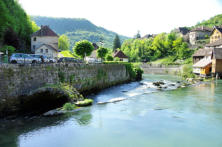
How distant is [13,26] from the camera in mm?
48250

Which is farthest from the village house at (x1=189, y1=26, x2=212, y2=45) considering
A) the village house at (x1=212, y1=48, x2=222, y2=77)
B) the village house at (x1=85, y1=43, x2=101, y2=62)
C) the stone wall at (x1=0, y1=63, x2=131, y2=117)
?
the stone wall at (x1=0, y1=63, x2=131, y2=117)

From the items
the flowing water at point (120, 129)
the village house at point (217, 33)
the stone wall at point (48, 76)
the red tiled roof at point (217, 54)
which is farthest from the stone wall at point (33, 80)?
the village house at point (217, 33)

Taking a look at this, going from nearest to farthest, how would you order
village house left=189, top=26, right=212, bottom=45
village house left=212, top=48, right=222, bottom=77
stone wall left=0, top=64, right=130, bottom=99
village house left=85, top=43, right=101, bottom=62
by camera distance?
stone wall left=0, top=64, right=130, bottom=99
village house left=85, top=43, right=101, bottom=62
village house left=212, top=48, right=222, bottom=77
village house left=189, top=26, right=212, bottom=45

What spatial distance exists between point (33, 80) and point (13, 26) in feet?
117

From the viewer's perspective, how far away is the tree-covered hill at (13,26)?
43188 mm

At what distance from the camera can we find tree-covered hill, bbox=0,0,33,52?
4319 centimetres

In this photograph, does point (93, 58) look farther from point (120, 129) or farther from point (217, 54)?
point (120, 129)

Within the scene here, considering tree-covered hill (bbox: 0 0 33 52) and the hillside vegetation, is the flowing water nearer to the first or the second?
tree-covered hill (bbox: 0 0 33 52)

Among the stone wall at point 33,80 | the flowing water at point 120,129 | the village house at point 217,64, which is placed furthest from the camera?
the village house at point 217,64

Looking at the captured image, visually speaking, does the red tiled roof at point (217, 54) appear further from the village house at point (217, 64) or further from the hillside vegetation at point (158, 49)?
the hillside vegetation at point (158, 49)

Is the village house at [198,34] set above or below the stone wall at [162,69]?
above

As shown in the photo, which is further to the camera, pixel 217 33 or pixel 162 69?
pixel 217 33

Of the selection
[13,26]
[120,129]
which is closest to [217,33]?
[13,26]

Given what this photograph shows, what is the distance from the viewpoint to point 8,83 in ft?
52.8
